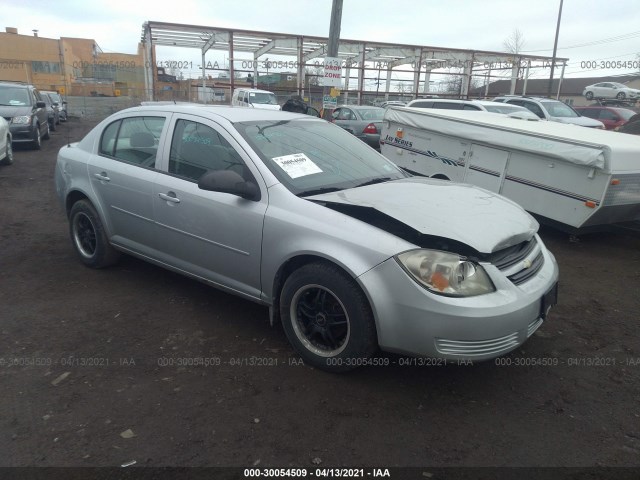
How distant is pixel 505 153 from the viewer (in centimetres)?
655

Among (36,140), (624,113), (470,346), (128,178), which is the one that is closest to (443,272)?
(470,346)

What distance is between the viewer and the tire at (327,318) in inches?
114

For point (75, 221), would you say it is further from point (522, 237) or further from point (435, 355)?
point (522, 237)

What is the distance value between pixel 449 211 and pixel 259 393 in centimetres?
171

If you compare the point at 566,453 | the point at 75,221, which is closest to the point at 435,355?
the point at 566,453

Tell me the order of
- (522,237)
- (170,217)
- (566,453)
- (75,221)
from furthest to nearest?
(75,221) → (170,217) → (522,237) → (566,453)

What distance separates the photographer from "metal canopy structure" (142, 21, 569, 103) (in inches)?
Answer: 918

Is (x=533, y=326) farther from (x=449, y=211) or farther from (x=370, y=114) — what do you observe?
(x=370, y=114)

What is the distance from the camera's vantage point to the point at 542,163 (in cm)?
613

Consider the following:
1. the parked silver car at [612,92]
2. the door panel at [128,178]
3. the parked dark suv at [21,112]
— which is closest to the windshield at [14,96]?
the parked dark suv at [21,112]

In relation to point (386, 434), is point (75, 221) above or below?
above

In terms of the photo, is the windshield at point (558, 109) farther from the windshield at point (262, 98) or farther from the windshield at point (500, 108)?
the windshield at point (262, 98)

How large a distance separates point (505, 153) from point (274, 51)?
23.9 m

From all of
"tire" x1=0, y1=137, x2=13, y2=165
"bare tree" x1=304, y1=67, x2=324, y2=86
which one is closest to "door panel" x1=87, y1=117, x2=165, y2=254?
"tire" x1=0, y1=137, x2=13, y2=165
